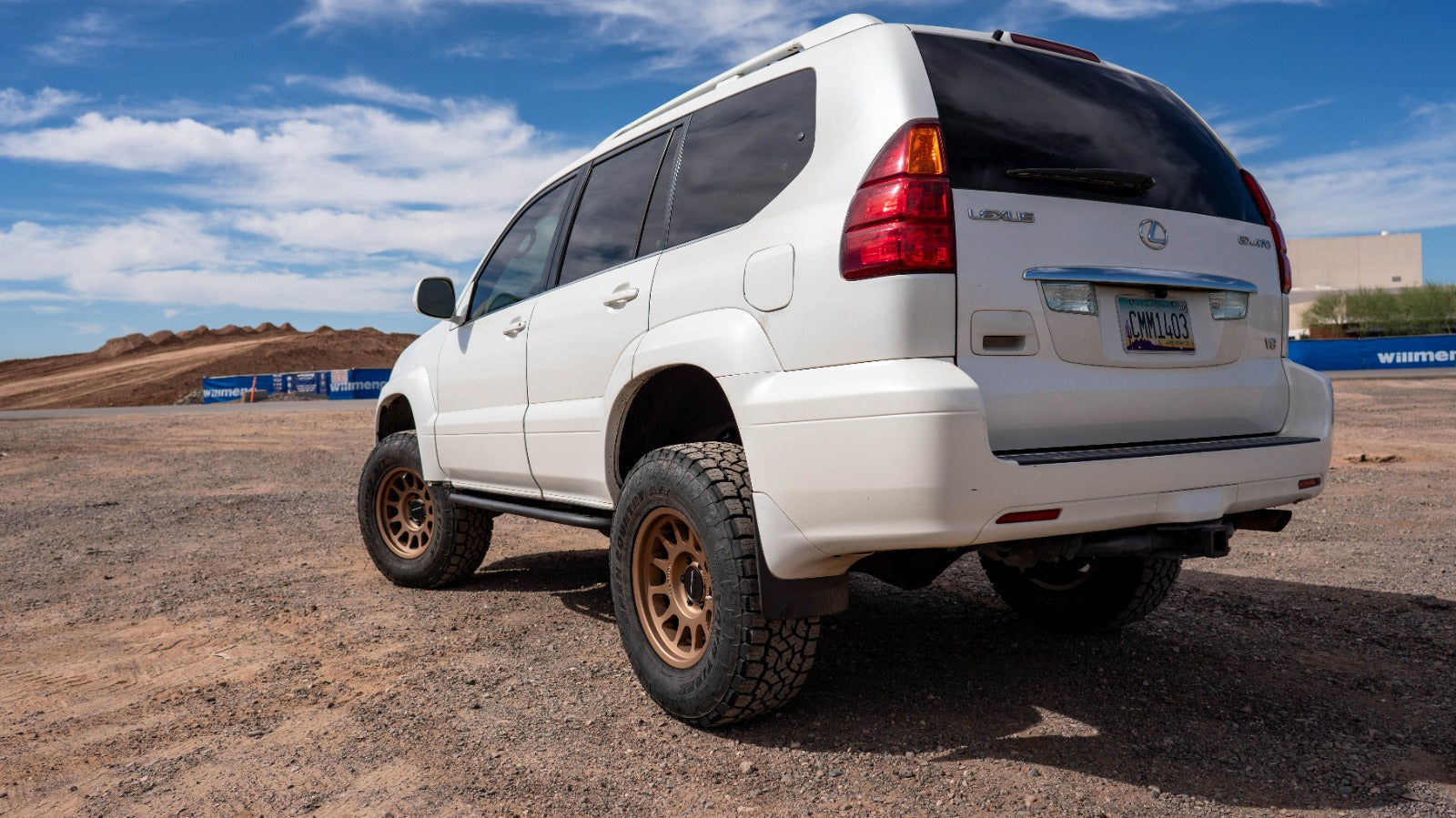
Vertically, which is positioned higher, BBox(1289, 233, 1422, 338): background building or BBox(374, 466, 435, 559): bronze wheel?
BBox(1289, 233, 1422, 338): background building

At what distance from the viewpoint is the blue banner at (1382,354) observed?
102 feet

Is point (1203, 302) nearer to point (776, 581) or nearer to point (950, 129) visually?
point (950, 129)

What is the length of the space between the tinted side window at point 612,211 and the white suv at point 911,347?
33 mm

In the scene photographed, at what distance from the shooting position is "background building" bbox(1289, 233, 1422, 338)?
320 feet

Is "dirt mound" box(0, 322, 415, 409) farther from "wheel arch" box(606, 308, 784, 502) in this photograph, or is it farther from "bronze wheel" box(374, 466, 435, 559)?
"wheel arch" box(606, 308, 784, 502)

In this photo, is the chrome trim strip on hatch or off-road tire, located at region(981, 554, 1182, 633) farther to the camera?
off-road tire, located at region(981, 554, 1182, 633)

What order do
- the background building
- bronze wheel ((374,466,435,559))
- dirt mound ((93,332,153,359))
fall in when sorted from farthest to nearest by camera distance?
the background building → dirt mound ((93,332,153,359)) → bronze wheel ((374,466,435,559))

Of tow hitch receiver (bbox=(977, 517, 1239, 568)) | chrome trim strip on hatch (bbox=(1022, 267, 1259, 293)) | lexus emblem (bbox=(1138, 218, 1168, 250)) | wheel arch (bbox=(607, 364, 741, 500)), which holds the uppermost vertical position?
lexus emblem (bbox=(1138, 218, 1168, 250))

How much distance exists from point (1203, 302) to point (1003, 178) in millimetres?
843

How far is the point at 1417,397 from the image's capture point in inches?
723

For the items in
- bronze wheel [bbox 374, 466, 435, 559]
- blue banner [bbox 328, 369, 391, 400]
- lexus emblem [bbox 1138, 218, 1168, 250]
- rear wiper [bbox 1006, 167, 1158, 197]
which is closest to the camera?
rear wiper [bbox 1006, 167, 1158, 197]

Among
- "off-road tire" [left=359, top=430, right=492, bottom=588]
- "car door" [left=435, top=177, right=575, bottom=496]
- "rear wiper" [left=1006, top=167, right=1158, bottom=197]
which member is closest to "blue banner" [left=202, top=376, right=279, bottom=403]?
"off-road tire" [left=359, top=430, right=492, bottom=588]

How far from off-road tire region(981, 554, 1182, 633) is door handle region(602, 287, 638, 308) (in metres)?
1.75

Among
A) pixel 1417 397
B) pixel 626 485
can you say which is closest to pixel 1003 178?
pixel 626 485
